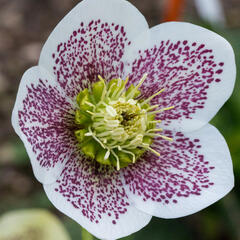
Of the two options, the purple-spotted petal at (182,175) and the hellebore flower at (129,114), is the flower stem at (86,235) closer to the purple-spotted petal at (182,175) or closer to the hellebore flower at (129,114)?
the hellebore flower at (129,114)

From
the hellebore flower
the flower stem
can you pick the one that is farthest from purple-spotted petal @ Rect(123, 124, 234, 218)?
the flower stem

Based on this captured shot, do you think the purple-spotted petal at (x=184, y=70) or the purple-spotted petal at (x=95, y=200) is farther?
the purple-spotted petal at (x=184, y=70)

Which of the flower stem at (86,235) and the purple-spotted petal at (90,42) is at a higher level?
the purple-spotted petal at (90,42)

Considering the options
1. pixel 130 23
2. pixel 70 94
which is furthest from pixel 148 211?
pixel 130 23

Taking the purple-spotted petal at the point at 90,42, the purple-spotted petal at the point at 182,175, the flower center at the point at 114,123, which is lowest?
the purple-spotted petal at the point at 182,175

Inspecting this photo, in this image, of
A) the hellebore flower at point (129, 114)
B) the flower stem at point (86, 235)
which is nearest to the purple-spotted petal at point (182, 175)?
the hellebore flower at point (129, 114)

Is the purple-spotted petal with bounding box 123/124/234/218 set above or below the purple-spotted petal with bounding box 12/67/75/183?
below

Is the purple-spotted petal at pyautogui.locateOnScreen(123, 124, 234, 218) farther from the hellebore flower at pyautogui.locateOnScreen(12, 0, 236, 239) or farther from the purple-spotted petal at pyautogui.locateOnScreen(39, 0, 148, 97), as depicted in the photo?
the purple-spotted petal at pyautogui.locateOnScreen(39, 0, 148, 97)

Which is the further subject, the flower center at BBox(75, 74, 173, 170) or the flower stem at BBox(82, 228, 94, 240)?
the flower center at BBox(75, 74, 173, 170)
